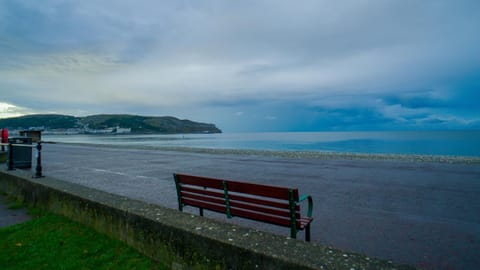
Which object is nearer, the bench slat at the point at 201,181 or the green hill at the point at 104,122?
the bench slat at the point at 201,181

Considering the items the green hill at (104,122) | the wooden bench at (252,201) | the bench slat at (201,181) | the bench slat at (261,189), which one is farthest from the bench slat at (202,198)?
the green hill at (104,122)

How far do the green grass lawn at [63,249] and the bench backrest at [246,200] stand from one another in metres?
1.25

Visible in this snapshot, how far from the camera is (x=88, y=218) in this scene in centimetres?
464

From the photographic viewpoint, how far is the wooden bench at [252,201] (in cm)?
357

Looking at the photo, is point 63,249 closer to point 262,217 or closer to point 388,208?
point 262,217

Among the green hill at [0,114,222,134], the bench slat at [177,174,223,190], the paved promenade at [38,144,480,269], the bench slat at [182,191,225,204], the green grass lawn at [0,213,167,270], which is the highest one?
the green hill at [0,114,222,134]

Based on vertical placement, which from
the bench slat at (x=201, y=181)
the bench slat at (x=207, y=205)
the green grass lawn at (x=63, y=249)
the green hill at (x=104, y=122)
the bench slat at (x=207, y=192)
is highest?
the green hill at (x=104, y=122)

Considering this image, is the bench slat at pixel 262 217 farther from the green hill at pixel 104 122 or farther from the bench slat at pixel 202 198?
the green hill at pixel 104 122

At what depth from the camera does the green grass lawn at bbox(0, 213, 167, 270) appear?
11.9ft

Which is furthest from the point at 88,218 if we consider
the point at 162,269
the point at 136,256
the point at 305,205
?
the point at 305,205

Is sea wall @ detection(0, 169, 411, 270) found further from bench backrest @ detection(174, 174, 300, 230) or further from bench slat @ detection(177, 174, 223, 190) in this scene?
bench slat @ detection(177, 174, 223, 190)

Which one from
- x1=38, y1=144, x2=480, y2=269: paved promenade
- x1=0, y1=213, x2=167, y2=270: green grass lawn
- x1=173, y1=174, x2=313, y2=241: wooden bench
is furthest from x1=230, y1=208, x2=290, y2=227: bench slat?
x1=0, y1=213, x2=167, y2=270: green grass lawn

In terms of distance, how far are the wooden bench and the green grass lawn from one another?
4.10ft

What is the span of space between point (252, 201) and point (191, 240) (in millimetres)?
1101
